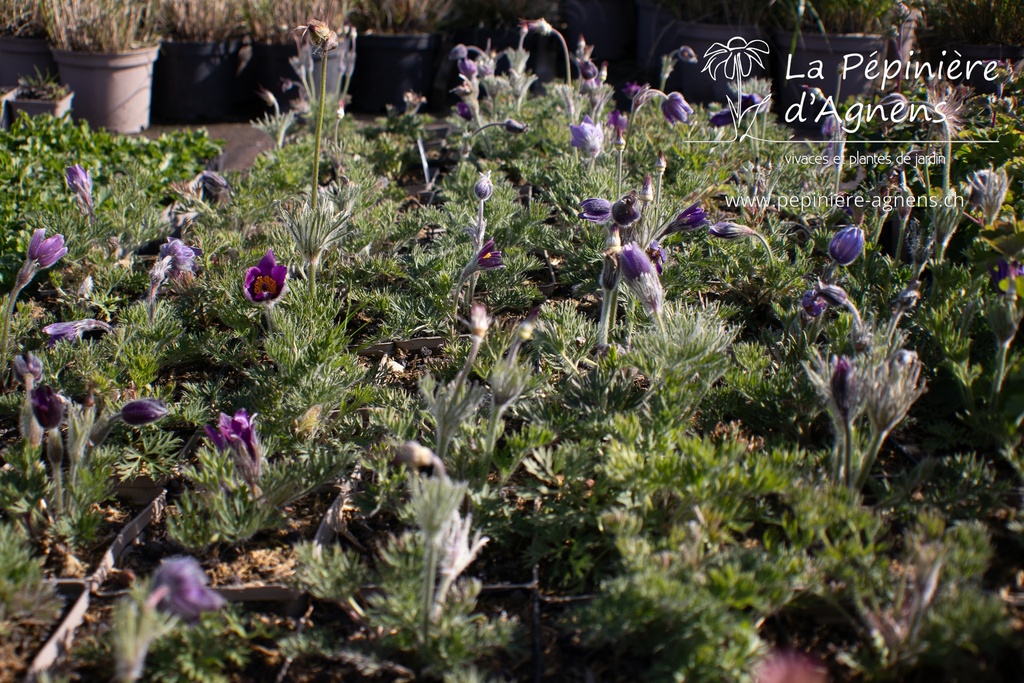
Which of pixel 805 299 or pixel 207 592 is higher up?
pixel 805 299

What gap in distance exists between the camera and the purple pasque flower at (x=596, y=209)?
240 cm

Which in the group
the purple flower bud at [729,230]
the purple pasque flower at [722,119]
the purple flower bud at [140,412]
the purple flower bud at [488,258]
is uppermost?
the purple pasque flower at [722,119]

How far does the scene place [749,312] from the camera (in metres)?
2.65

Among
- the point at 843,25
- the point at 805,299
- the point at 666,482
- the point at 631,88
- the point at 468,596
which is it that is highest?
the point at 843,25

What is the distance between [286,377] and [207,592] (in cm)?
70

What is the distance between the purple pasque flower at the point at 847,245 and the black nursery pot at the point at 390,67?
4793mm

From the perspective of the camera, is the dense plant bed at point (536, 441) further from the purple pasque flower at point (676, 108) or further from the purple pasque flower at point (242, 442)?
the purple pasque flower at point (676, 108)

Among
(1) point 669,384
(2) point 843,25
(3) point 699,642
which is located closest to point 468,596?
(3) point 699,642

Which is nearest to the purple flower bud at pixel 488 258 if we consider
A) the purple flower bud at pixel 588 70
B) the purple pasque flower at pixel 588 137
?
the purple pasque flower at pixel 588 137

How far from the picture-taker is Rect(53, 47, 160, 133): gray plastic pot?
5.82 metres

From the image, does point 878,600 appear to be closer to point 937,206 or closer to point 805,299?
point 805,299

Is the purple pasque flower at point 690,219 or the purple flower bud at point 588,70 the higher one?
the purple flower bud at point 588,70

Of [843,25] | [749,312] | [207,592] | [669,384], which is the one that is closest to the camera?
[207,592]

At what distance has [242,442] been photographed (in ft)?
6.27
